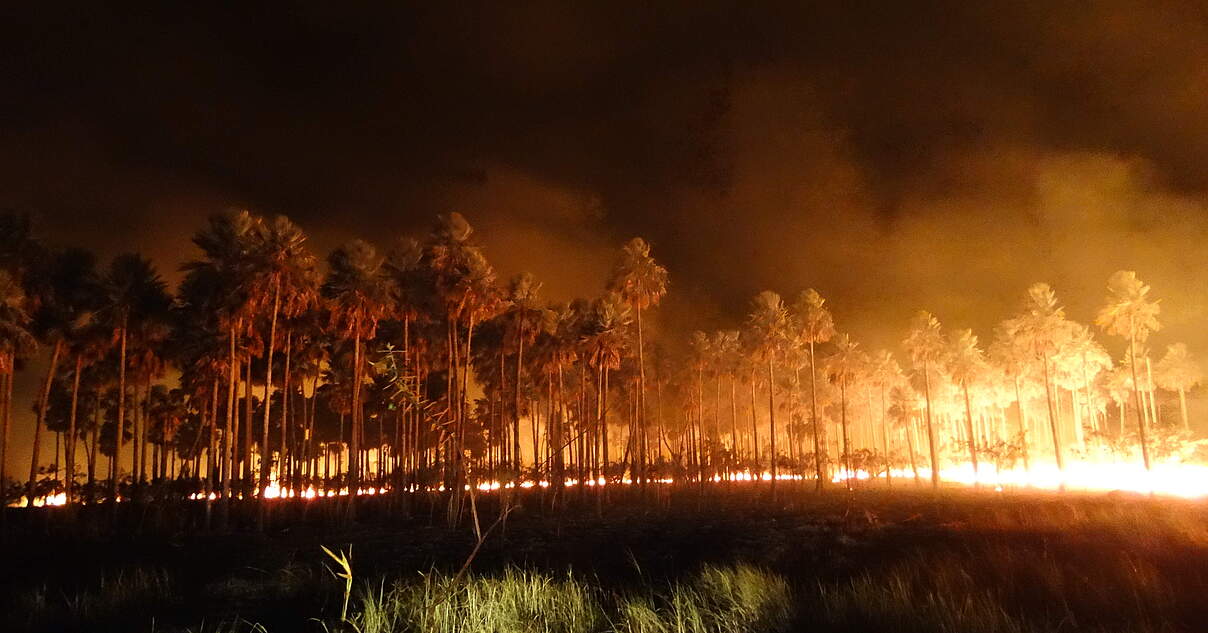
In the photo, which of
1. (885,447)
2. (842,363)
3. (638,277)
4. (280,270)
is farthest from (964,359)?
(280,270)

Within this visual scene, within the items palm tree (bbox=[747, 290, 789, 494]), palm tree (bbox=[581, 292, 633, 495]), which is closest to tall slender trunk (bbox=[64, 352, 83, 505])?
palm tree (bbox=[581, 292, 633, 495])

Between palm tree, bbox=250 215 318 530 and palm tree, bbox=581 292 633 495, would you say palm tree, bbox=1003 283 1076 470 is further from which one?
palm tree, bbox=250 215 318 530

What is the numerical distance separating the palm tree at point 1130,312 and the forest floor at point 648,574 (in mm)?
34319

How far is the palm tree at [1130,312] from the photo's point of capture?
62.1m

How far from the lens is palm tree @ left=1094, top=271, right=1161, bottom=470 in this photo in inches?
2443

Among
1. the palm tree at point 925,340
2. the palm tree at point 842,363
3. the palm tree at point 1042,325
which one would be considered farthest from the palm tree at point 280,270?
the palm tree at point 1042,325

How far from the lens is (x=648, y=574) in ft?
63.9

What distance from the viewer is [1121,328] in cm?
6369

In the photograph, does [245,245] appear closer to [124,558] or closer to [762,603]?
[124,558]

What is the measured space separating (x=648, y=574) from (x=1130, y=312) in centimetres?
6144

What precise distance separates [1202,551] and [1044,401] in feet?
373

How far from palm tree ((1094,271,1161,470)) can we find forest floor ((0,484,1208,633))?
3432 cm

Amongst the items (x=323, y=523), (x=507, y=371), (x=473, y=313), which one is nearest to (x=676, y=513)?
(x=473, y=313)

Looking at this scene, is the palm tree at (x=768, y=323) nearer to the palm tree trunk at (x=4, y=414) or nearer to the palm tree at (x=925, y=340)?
the palm tree at (x=925, y=340)
